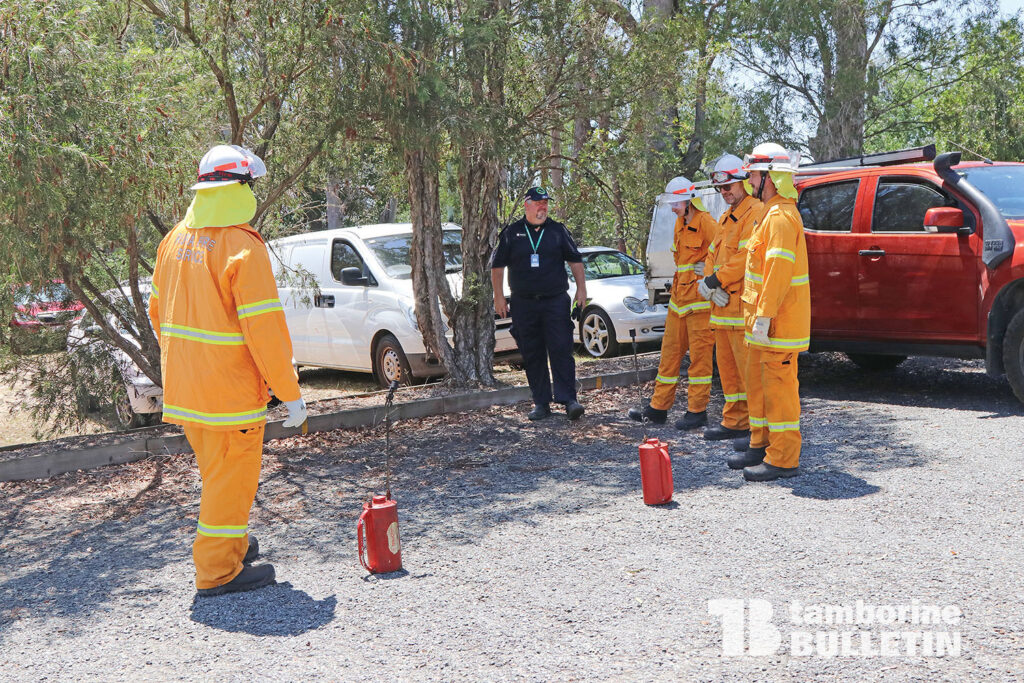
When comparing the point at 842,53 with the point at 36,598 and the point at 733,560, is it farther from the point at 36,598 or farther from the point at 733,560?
the point at 36,598

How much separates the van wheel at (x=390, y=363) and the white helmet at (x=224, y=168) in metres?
5.99

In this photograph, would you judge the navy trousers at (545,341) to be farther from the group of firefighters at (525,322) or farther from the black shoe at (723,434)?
the black shoe at (723,434)

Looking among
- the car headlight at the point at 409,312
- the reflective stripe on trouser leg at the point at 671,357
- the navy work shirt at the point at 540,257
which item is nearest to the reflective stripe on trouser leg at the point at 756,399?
the reflective stripe on trouser leg at the point at 671,357

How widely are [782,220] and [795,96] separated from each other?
12.9 metres

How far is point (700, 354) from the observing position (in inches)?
317

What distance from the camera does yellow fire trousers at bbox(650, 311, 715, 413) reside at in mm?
8031

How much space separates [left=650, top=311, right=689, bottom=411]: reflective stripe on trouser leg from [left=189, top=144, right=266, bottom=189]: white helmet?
4.20m

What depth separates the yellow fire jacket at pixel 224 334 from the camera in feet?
15.1

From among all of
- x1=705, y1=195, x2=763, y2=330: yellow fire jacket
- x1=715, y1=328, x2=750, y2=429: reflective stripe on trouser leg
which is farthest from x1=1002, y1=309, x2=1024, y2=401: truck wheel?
x1=705, y1=195, x2=763, y2=330: yellow fire jacket

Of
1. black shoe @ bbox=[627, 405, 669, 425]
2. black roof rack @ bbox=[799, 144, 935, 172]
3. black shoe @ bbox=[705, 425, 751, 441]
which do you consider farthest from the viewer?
black roof rack @ bbox=[799, 144, 935, 172]

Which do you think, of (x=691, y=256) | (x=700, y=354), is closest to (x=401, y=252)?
(x=691, y=256)

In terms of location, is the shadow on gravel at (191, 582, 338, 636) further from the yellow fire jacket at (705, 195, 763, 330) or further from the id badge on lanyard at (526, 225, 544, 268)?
the id badge on lanyard at (526, 225, 544, 268)

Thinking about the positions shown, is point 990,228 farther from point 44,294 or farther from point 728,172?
point 44,294

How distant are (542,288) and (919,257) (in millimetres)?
3022
